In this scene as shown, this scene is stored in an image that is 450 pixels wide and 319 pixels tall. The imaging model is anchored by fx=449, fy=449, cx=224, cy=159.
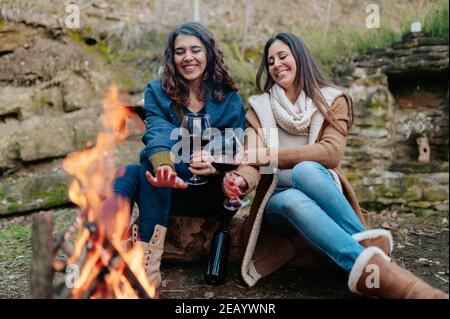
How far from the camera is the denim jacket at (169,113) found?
2.45m

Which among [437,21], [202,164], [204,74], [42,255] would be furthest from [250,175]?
[437,21]

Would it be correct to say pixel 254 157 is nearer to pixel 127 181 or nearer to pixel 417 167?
pixel 127 181

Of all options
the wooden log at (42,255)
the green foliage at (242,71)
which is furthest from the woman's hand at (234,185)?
the green foliage at (242,71)

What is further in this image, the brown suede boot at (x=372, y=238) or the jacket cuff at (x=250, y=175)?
the jacket cuff at (x=250, y=175)

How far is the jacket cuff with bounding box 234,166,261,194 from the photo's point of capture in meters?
2.25

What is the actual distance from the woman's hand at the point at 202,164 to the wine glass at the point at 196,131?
54 millimetres

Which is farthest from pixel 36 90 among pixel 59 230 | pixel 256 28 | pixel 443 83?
pixel 443 83

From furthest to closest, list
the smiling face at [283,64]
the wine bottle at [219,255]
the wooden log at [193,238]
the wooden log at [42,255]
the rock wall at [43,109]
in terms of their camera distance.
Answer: the rock wall at [43,109]
the wooden log at [193,238]
the smiling face at [283,64]
the wine bottle at [219,255]
the wooden log at [42,255]

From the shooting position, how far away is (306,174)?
2.13 metres

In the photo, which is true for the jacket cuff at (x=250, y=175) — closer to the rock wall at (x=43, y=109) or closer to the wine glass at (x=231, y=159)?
the wine glass at (x=231, y=159)

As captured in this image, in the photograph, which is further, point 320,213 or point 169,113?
point 169,113

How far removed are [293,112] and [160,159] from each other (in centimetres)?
78
